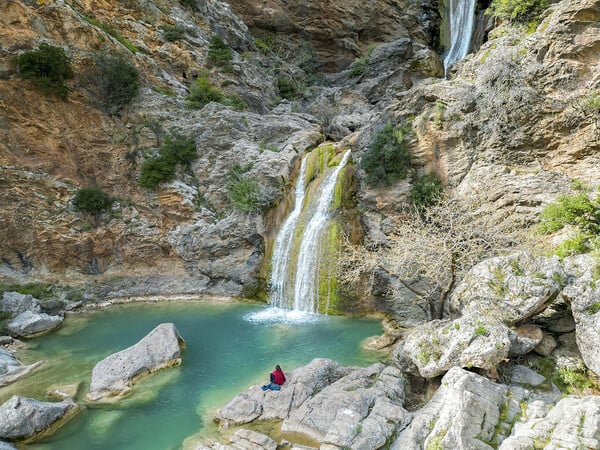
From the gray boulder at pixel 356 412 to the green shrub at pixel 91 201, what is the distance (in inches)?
722

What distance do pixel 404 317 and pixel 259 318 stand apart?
6.79m

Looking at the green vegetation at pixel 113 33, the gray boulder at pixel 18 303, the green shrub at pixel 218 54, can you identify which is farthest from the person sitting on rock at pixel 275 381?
the green shrub at pixel 218 54

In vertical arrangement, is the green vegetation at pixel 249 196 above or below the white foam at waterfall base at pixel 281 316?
above

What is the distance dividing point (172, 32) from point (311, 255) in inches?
907

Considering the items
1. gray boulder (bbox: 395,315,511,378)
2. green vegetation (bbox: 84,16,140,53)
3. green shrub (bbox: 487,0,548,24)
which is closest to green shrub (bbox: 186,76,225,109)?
green vegetation (bbox: 84,16,140,53)

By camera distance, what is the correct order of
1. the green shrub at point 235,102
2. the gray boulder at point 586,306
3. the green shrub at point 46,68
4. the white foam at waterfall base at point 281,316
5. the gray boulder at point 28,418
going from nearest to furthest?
the gray boulder at point 586,306 → the gray boulder at point 28,418 → the white foam at waterfall base at point 281,316 → the green shrub at point 46,68 → the green shrub at point 235,102

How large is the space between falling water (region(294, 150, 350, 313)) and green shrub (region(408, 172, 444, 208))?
4.51m

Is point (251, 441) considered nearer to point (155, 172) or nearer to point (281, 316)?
point (281, 316)

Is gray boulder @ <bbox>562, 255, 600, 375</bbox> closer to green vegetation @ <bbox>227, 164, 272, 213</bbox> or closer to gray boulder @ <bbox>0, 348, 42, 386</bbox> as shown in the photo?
green vegetation @ <bbox>227, 164, 272, 213</bbox>

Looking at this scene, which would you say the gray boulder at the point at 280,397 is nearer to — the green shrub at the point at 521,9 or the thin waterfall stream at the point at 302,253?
the thin waterfall stream at the point at 302,253

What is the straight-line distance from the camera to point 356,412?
799 centimetres

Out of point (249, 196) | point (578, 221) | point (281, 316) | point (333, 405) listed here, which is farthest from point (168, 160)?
point (578, 221)

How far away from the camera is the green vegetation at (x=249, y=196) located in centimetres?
2023

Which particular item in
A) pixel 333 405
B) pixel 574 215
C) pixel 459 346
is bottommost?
pixel 333 405
